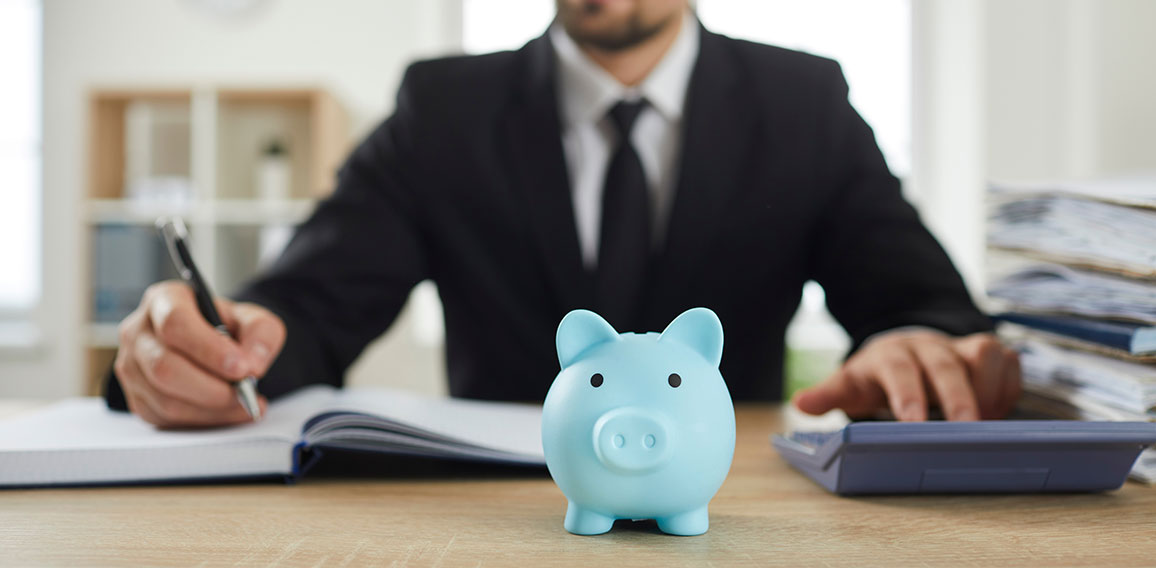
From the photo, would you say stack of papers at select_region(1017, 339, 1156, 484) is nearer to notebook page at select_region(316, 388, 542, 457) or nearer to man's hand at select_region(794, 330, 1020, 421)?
man's hand at select_region(794, 330, 1020, 421)

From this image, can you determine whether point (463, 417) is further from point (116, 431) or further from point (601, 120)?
point (601, 120)

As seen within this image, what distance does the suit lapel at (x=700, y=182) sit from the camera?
1.13 m

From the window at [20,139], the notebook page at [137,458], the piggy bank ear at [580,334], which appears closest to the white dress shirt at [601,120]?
the notebook page at [137,458]

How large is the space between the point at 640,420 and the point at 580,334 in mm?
60

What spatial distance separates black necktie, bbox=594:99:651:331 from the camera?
3.72 feet

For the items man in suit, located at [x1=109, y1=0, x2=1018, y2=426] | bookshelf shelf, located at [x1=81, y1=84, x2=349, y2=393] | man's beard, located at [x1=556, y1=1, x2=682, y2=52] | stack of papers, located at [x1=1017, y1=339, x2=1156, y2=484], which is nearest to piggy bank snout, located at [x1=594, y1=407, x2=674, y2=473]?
stack of papers, located at [x1=1017, y1=339, x2=1156, y2=484]

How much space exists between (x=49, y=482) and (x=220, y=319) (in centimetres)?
20

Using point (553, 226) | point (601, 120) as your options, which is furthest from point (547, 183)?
point (601, 120)

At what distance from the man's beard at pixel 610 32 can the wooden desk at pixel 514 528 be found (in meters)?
0.82

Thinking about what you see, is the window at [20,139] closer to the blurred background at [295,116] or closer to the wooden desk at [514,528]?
the blurred background at [295,116]

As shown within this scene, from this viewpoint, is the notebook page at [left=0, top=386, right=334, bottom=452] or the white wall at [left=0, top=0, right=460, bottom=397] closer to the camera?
the notebook page at [left=0, top=386, right=334, bottom=452]

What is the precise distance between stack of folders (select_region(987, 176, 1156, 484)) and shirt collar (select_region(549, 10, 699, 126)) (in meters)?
0.53

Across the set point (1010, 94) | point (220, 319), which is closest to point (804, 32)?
point (1010, 94)

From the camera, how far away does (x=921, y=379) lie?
66 cm
